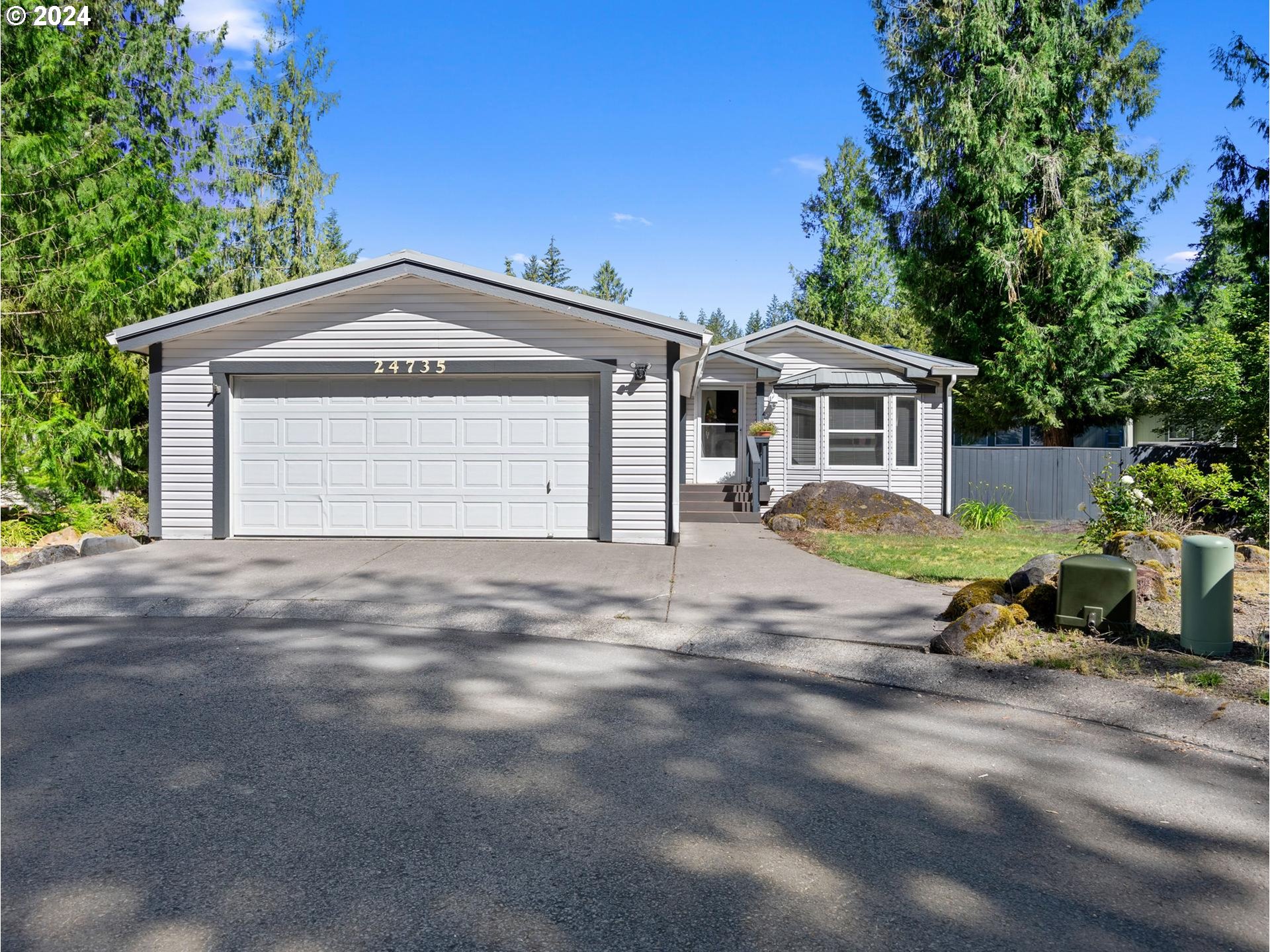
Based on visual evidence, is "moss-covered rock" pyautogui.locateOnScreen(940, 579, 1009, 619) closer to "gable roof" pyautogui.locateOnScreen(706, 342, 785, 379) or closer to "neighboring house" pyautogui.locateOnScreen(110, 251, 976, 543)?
"neighboring house" pyautogui.locateOnScreen(110, 251, 976, 543)

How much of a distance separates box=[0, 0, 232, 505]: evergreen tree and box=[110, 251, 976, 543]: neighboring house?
A: 311cm

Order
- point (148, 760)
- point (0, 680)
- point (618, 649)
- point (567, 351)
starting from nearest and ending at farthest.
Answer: point (148, 760) → point (0, 680) → point (618, 649) → point (567, 351)

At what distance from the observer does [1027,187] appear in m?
22.8

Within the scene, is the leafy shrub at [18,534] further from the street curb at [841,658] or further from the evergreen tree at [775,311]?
the evergreen tree at [775,311]

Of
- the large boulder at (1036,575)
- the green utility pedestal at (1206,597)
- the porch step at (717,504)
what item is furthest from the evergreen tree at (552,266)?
the green utility pedestal at (1206,597)

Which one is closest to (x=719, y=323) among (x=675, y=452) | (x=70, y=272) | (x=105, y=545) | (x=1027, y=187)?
(x=1027, y=187)

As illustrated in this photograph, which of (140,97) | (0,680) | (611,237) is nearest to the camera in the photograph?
(0,680)

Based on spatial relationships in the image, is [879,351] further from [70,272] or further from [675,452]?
[70,272]

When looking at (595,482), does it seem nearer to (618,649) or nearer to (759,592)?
(759,592)

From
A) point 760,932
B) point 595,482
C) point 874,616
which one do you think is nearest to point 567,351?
point 595,482

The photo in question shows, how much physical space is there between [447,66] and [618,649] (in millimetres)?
16922

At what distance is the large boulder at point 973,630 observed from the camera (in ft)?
20.1

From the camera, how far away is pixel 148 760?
4039 millimetres

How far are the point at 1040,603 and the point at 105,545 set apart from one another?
10667mm
